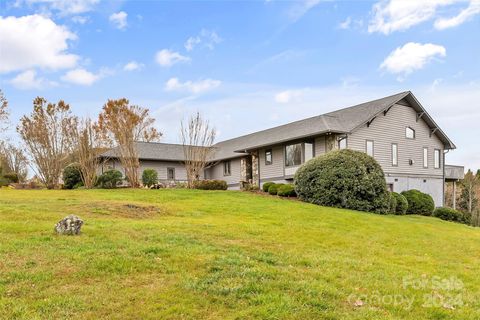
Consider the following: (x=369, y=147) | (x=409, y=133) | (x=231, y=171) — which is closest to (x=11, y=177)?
(x=231, y=171)

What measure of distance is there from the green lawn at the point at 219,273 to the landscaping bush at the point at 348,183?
25.8 feet

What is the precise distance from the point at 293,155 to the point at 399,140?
277 inches

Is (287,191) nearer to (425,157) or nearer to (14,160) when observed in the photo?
(425,157)

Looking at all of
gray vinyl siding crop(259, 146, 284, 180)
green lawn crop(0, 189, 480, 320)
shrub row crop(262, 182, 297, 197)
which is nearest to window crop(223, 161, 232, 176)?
gray vinyl siding crop(259, 146, 284, 180)

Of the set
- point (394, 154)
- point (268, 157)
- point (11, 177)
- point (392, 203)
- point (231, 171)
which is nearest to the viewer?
point (392, 203)

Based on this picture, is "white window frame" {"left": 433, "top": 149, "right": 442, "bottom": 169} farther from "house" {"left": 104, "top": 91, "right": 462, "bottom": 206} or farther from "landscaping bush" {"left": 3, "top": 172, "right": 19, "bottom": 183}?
"landscaping bush" {"left": 3, "top": 172, "right": 19, "bottom": 183}

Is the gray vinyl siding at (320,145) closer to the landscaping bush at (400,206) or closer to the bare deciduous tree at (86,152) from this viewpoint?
the landscaping bush at (400,206)

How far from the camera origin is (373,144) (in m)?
23.5

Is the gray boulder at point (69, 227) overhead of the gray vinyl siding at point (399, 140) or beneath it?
beneath

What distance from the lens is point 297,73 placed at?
Answer: 2088 cm

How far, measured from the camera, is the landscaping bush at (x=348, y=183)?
58.6ft

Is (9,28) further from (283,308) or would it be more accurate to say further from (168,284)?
(283,308)

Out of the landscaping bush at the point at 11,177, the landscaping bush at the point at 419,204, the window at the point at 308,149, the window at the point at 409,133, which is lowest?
the landscaping bush at the point at 419,204

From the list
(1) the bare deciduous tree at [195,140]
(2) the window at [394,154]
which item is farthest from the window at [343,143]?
(1) the bare deciduous tree at [195,140]
